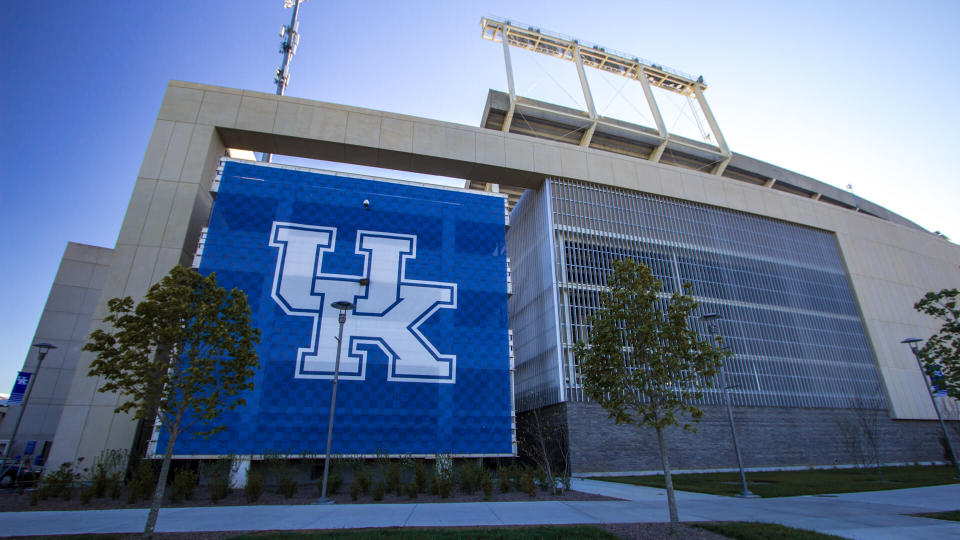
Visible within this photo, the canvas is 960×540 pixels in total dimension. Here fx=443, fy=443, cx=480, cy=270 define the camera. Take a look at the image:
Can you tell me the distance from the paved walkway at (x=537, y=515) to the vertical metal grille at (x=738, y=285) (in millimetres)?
12153

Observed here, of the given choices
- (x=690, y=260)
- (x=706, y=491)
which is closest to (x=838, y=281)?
(x=690, y=260)

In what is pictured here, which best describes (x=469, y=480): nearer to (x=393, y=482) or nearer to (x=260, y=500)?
(x=393, y=482)

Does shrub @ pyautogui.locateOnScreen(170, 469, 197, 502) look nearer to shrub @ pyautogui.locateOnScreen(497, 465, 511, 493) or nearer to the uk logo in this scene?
the uk logo

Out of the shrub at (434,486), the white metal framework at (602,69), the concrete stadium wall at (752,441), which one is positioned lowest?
the shrub at (434,486)

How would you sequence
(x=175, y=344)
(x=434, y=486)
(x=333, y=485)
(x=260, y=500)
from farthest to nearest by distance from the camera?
1. (x=333, y=485)
2. (x=434, y=486)
3. (x=260, y=500)
4. (x=175, y=344)

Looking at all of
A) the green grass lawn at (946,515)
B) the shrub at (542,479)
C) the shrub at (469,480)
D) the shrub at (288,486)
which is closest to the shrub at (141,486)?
the shrub at (288,486)

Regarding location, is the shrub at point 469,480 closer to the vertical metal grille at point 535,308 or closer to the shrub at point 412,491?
the shrub at point 412,491

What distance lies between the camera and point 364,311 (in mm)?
22000

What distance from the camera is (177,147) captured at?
23.9 meters

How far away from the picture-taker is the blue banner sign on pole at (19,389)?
20.9 m

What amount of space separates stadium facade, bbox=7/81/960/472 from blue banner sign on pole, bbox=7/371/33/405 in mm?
4630

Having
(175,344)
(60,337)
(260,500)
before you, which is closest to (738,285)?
(260,500)

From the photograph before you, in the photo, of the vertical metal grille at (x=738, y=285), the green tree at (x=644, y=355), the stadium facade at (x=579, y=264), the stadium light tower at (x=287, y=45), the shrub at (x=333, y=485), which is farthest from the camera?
the stadium light tower at (x=287, y=45)

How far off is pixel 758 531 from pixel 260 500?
1383cm
